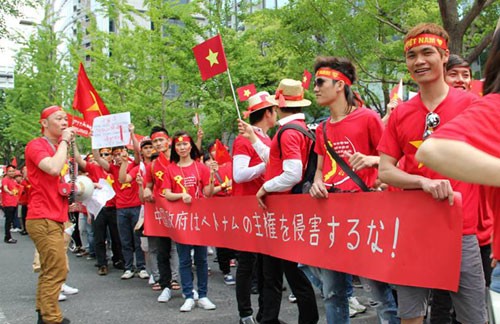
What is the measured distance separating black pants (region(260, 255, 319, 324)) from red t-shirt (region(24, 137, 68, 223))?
2067 mm

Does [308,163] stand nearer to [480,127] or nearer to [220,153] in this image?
[480,127]

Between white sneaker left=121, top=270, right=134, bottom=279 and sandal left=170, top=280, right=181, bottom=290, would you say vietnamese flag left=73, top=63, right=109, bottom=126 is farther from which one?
sandal left=170, top=280, right=181, bottom=290

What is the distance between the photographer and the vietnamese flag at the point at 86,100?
773cm

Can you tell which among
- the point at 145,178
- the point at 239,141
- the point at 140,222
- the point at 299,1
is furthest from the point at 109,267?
the point at 299,1

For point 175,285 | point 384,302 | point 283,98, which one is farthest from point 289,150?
point 175,285

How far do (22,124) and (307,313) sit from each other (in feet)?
91.9

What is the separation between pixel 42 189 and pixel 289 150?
2499 millimetres

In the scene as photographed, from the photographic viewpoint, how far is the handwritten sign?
743 centimetres

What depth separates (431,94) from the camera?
2924 millimetres

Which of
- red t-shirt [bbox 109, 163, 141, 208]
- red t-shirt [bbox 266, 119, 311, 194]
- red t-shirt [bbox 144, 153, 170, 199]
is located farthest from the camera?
red t-shirt [bbox 109, 163, 141, 208]

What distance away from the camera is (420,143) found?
2.85m

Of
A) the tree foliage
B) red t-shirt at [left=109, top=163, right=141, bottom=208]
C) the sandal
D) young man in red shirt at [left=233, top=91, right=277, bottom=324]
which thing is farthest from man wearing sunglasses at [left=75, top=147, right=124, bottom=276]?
the tree foliage

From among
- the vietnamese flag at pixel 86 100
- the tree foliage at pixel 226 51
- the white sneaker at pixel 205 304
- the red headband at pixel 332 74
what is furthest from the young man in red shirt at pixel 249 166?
the tree foliage at pixel 226 51

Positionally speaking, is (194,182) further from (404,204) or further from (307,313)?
(404,204)
